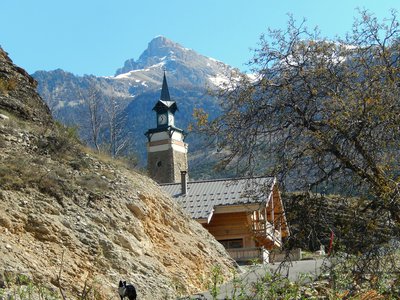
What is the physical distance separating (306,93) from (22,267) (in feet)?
17.3

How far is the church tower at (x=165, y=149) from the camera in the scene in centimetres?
6038

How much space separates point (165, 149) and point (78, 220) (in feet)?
160

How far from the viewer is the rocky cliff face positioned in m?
11.7

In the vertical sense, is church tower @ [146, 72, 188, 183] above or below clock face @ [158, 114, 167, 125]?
below

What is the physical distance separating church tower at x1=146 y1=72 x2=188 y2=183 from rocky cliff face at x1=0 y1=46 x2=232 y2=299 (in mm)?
41066

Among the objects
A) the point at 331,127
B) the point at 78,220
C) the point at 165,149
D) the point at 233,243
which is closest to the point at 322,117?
the point at 331,127

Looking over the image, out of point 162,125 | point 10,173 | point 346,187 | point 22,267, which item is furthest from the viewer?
point 162,125

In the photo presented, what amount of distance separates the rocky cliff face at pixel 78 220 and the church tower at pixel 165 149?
4107 centimetres

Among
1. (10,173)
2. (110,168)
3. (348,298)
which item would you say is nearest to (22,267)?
(10,173)

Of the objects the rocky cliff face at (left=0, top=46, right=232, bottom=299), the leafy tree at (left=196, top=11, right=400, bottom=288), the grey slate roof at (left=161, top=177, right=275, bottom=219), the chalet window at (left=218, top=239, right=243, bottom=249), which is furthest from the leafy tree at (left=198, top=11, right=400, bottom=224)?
the chalet window at (left=218, top=239, right=243, bottom=249)

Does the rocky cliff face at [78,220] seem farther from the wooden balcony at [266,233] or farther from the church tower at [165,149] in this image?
the church tower at [165,149]

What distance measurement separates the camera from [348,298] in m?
7.54

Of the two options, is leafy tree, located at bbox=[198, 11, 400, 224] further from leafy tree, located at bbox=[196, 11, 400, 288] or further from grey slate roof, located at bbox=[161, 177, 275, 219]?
grey slate roof, located at bbox=[161, 177, 275, 219]

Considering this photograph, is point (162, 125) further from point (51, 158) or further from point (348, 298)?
point (348, 298)
